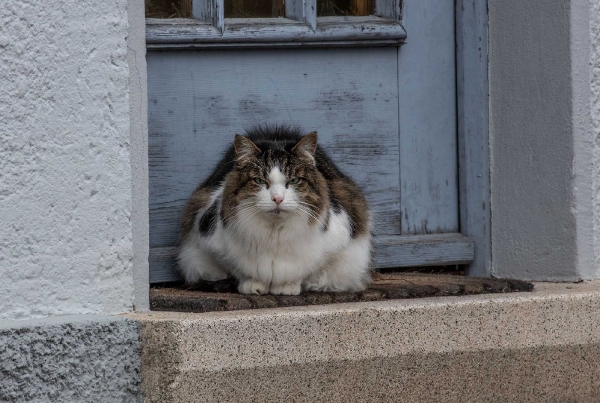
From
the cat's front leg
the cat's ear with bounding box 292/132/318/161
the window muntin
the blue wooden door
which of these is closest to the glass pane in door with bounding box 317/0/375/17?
the window muntin

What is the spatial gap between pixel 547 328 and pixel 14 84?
194cm

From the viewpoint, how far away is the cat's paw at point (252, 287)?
3.29 m

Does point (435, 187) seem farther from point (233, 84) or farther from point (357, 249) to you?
point (233, 84)

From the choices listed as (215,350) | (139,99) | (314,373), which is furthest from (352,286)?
(139,99)

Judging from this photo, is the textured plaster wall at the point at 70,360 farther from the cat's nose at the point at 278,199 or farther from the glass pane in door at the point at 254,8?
the glass pane in door at the point at 254,8

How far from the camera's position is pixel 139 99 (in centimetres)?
283

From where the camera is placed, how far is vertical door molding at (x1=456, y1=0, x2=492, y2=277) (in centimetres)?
393

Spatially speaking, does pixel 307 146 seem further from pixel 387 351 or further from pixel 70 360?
pixel 70 360

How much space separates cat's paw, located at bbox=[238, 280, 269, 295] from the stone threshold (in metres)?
0.04

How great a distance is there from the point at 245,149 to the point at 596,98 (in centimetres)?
141

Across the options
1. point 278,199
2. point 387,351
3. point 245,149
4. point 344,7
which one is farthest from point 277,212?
point 344,7

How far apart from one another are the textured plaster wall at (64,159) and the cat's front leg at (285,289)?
2.15ft

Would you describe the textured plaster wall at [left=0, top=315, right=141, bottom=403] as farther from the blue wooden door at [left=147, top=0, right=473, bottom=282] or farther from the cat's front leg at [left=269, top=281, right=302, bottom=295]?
the blue wooden door at [left=147, top=0, right=473, bottom=282]

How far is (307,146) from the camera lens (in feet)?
10.8
